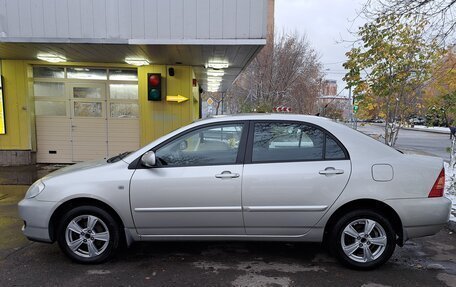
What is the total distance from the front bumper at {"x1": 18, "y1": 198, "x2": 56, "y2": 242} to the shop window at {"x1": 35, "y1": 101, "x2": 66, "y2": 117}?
691 cm

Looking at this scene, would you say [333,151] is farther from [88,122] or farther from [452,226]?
[88,122]

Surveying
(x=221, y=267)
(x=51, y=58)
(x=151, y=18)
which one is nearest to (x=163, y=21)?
(x=151, y=18)

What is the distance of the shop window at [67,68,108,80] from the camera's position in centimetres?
1016

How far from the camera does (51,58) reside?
9164mm

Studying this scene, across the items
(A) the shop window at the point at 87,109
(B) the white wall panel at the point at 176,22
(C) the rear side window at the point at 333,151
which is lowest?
(C) the rear side window at the point at 333,151

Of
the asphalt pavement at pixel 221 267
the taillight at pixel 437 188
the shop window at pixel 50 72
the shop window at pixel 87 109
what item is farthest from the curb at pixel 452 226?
the shop window at pixel 50 72

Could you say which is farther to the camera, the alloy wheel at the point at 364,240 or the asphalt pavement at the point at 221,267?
the alloy wheel at the point at 364,240

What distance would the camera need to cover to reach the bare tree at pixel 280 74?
77.1 feet

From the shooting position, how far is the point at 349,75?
8875 millimetres

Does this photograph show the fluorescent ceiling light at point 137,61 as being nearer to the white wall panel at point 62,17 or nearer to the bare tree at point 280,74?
the white wall panel at point 62,17

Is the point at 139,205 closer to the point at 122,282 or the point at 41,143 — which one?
the point at 122,282

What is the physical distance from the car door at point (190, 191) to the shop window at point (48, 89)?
7.49 metres

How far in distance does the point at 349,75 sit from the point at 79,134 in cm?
734

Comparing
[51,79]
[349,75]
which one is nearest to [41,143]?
[51,79]
